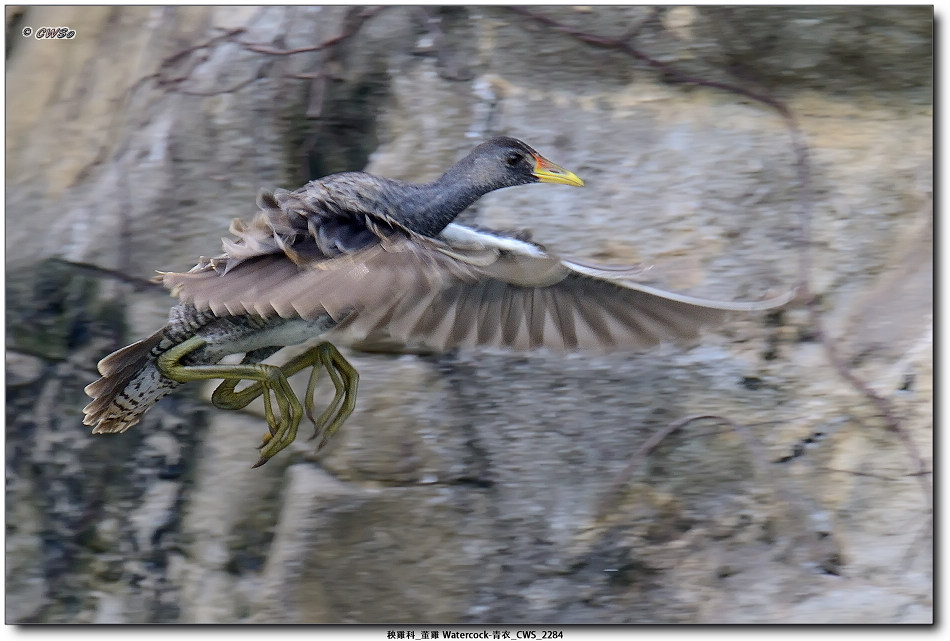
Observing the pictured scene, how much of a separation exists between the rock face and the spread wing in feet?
0.99

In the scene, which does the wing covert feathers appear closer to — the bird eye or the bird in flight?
the bird in flight

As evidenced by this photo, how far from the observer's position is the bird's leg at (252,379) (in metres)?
1.50

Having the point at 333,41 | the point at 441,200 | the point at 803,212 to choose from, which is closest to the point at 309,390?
the point at 441,200

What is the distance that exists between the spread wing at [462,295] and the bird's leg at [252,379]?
93mm

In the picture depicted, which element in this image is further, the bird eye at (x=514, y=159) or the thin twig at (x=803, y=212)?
the thin twig at (x=803, y=212)

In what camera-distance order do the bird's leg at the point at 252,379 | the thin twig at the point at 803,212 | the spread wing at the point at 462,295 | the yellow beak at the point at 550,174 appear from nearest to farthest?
the spread wing at the point at 462,295, the bird's leg at the point at 252,379, the yellow beak at the point at 550,174, the thin twig at the point at 803,212

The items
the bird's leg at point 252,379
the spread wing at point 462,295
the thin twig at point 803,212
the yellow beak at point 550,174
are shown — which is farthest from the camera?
the thin twig at point 803,212

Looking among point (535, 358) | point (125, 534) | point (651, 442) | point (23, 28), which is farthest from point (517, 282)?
point (23, 28)

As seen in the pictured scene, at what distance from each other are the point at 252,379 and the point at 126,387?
0.81 feet

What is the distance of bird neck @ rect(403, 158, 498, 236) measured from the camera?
5.03 feet

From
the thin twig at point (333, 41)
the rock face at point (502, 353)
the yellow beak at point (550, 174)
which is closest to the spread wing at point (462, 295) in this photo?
the yellow beak at point (550, 174)

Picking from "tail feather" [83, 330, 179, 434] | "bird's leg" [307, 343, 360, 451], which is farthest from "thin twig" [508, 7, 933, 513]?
"tail feather" [83, 330, 179, 434]

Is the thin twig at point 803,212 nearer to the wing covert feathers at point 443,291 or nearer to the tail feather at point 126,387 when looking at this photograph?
the wing covert feathers at point 443,291

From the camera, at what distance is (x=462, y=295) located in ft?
5.46
